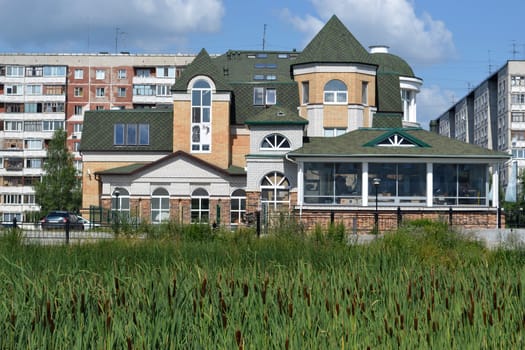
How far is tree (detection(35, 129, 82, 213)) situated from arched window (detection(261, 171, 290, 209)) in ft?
87.3

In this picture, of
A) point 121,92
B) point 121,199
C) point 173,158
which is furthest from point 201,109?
point 121,92

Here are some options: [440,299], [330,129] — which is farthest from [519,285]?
[330,129]

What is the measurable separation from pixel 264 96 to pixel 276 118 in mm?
6024

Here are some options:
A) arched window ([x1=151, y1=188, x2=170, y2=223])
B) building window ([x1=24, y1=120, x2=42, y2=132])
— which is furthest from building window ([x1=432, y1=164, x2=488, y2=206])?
building window ([x1=24, y1=120, x2=42, y2=132])

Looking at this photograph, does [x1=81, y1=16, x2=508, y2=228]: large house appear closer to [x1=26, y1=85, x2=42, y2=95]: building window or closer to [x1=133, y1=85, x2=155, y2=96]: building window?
[x1=133, y1=85, x2=155, y2=96]: building window

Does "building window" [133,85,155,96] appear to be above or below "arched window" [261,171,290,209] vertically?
above

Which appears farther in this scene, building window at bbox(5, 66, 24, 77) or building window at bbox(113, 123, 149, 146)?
building window at bbox(5, 66, 24, 77)

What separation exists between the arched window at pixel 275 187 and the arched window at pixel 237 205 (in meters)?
2.44

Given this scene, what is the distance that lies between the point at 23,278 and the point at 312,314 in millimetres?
3069

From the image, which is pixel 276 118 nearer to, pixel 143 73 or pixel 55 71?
pixel 143 73

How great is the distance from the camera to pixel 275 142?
41.1 m

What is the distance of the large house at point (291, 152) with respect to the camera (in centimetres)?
3741

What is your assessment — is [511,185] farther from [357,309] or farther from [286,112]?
[357,309]

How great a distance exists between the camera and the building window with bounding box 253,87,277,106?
154 feet
